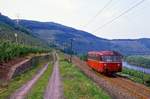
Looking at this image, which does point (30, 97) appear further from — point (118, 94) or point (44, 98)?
point (118, 94)

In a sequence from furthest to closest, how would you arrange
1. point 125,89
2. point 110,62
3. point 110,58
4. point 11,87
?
point 110,58 → point 110,62 → point 11,87 → point 125,89

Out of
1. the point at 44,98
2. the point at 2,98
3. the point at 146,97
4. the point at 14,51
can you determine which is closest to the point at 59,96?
the point at 44,98

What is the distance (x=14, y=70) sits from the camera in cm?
5200

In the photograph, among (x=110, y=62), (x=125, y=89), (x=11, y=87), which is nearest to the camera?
(x=125, y=89)

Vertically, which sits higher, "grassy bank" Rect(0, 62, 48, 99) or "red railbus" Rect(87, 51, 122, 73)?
"red railbus" Rect(87, 51, 122, 73)

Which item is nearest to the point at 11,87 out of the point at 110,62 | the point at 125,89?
the point at 125,89

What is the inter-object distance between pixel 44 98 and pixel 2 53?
29.5 m

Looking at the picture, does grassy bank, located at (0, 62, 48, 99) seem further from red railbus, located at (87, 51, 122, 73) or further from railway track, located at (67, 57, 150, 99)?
red railbus, located at (87, 51, 122, 73)

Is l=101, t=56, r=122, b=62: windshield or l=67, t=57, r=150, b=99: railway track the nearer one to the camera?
l=67, t=57, r=150, b=99: railway track

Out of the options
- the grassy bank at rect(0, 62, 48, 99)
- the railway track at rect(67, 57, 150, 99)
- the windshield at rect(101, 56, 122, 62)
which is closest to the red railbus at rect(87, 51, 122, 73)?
the windshield at rect(101, 56, 122, 62)

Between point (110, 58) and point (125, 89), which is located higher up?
point (110, 58)

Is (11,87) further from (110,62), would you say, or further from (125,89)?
(110,62)

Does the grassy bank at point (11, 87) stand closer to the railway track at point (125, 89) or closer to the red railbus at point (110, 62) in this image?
the railway track at point (125, 89)

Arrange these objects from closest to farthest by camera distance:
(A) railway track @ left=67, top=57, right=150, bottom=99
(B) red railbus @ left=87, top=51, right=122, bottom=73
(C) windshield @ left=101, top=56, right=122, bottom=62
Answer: (A) railway track @ left=67, top=57, right=150, bottom=99
(B) red railbus @ left=87, top=51, right=122, bottom=73
(C) windshield @ left=101, top=56, right=122, bottom=62
